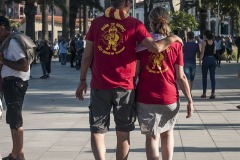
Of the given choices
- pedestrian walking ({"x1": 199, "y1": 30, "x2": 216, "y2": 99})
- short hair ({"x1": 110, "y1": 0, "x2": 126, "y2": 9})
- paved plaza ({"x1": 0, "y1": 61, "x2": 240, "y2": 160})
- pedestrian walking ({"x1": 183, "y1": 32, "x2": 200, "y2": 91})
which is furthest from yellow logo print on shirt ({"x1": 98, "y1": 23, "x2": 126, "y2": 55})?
pedestrian walking ({"x1": 199, "y1": 30, "x2": 216, "y2": 99})

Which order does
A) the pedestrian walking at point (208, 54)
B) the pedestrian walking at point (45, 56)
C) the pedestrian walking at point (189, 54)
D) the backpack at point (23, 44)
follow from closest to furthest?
the backpack at point (23, 44), the pedestrian walking at point (189, 54), the pedestrian walking at point (208, 54), the pedestrian walking at point (45, 56)

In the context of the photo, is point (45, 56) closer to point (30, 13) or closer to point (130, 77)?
point (30, 13)

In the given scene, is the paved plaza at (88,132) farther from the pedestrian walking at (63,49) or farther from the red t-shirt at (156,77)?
the pedestrian walking at (63,49)

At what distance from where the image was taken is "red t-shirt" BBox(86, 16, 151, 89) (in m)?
6.68

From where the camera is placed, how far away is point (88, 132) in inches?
448

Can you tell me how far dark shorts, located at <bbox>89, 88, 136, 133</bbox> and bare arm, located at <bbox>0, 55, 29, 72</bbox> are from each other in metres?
1.55

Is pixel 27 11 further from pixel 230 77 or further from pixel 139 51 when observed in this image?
pixel 139 51

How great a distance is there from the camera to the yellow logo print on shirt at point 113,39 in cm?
668

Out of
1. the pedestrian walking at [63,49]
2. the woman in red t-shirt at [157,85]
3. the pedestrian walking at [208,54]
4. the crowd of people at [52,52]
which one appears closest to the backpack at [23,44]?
the woman in red t-shirt at [157,85]

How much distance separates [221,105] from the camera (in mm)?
15789

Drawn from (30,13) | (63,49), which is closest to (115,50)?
(30,13)

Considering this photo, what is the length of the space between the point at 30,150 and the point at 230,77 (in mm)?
17907

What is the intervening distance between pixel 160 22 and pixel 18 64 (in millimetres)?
1935

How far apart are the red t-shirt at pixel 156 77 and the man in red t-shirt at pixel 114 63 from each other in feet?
0.44
